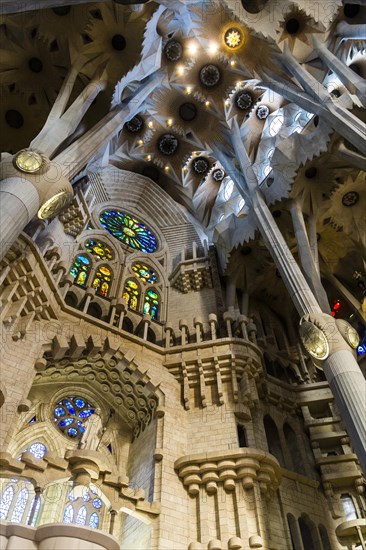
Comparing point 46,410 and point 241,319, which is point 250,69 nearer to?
point 241,319

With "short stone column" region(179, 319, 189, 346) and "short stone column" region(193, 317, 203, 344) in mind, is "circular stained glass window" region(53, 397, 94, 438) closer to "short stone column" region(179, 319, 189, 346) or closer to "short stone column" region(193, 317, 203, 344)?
"short stone column" region(179, 319, 189, 346)

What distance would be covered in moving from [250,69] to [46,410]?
1236cm

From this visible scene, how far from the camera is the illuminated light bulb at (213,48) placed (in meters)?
16.3

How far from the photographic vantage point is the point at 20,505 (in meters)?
8.33

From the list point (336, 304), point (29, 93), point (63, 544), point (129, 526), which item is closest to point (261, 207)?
point (336, 304)

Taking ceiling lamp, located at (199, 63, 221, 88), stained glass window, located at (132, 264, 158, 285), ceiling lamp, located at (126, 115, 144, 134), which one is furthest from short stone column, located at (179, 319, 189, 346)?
ceiling lamp, located at (199, 63, 221, 88)

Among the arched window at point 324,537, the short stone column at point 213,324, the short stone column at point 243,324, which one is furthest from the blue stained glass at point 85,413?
the arched window at point 324,537

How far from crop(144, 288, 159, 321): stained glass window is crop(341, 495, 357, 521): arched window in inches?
268

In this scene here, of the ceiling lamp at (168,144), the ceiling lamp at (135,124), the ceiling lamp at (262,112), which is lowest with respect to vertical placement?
the ceiling lamp at (262,112)

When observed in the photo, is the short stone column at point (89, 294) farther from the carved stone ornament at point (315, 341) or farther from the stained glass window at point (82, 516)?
the carved stone ornament at point (315, 341)

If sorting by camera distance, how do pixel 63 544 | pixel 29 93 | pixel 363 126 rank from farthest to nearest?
pixel 29 93, pixel 363 126, pixel 63 544

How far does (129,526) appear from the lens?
355 inches

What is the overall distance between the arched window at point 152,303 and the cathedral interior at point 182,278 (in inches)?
4.7

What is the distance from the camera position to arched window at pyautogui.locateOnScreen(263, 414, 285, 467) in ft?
39.0
